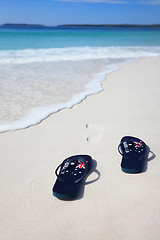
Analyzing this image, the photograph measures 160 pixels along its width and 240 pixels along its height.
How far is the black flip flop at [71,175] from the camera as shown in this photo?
5.46ft

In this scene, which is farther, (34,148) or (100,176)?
(34,148)

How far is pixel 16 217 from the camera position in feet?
5.01

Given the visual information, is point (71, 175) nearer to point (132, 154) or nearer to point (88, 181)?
point (88, 181)

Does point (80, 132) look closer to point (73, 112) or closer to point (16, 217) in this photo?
point (73, 112)

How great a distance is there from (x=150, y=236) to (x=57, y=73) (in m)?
4.55

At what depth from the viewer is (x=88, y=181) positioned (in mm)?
1854

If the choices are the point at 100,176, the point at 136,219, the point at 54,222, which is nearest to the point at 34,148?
the point at 100,176

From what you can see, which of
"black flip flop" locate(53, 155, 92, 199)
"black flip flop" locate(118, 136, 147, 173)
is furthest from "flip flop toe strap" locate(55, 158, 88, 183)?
"black flip flop" locate(118, 136, 147, 173)

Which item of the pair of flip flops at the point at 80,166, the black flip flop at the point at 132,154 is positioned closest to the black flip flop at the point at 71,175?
the pair of flip flops at the point at 80,166

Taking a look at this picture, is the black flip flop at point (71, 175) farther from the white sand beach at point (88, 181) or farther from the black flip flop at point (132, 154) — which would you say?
the black flip flop at point (132, 154)

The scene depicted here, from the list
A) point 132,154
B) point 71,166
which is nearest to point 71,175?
point 71,166

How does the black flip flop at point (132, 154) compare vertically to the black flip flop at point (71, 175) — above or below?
above

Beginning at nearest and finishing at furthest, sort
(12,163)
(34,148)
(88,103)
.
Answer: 1. (12,163)
2. (34,148)
3. (88,103)

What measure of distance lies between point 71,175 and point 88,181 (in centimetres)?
16
